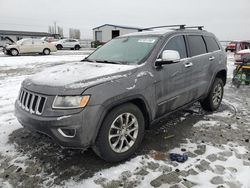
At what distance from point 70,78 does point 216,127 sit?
3.00 m

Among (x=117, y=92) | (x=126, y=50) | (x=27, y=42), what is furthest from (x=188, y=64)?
(x=27, y=42)

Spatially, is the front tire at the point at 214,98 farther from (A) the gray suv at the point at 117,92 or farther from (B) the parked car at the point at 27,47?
(B) the parked car at the point at 27,47

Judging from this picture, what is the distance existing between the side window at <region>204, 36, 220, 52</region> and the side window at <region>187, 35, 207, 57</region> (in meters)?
0.21

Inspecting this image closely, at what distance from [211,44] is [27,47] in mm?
19016

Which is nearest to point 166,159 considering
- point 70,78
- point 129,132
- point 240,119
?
point 129,132

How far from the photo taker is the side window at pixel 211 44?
4.99 metres

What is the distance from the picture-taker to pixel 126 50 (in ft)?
13.0

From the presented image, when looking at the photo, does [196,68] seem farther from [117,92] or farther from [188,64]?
[117,92]

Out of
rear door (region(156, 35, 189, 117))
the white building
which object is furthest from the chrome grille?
the white building

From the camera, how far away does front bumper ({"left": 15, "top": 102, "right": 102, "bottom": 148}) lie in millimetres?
2635

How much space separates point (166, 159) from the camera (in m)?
3.30

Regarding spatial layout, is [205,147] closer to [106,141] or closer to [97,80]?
[106,141]

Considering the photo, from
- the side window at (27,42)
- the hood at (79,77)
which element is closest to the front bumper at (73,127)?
the hood at (79,77)

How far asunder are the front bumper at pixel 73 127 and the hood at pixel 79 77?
33 cm
